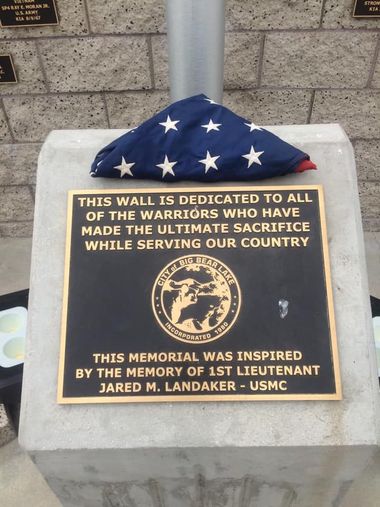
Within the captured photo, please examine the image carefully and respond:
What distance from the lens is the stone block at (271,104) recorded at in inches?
139

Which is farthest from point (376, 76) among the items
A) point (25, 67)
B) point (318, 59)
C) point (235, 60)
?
point (25, 67)

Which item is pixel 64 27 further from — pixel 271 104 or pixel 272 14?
pixel 271 104

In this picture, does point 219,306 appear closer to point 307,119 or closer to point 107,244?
point 107,244

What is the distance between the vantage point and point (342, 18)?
3193mm

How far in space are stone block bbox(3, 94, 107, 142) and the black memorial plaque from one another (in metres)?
1.57

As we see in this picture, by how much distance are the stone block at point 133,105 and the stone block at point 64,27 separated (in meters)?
0.49

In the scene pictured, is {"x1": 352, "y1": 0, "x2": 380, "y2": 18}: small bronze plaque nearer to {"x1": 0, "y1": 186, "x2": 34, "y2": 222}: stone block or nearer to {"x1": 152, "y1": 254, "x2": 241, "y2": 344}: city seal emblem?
{"x1": 152, "y1": 254, "x2": 241, "y2": 344}: city seal emblem

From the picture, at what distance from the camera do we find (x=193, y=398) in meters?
1.99

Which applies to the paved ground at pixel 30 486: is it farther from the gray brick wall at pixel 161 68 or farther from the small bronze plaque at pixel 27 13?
the small bronze plaque at pixel 27 13

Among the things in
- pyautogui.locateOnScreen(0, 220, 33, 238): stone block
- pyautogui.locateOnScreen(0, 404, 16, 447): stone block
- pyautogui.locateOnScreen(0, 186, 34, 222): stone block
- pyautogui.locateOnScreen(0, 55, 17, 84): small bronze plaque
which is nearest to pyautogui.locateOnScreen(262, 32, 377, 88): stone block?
pyautogui.locateOnScreen(0, 55, 17, 84): small bronze plaque

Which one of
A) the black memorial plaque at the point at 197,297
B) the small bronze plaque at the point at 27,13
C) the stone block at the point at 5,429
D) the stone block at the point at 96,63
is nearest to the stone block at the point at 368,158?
the stone block at the point at 96,63

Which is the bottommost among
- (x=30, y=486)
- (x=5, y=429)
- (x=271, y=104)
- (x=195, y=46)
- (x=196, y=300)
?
(x=30, y=486)

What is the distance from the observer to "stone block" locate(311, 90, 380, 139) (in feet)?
11.6

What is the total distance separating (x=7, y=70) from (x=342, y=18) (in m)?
2.34
